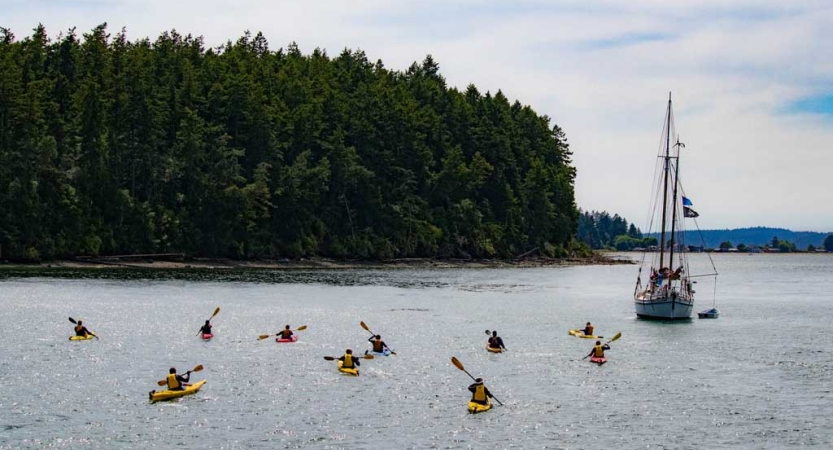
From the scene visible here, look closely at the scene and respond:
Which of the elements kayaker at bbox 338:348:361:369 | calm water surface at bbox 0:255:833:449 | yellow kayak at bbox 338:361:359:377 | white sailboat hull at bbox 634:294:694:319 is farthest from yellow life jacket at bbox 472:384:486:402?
white sailboat hull at bbox 634:294:694:319

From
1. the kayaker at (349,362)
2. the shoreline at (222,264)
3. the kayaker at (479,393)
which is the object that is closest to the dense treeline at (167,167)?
the shoreline at (222,264)

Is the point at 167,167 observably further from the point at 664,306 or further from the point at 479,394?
the point at 479,394

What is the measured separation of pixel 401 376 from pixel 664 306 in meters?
39.9

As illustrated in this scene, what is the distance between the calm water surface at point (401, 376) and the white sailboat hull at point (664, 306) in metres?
1.40

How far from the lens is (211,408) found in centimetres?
5122

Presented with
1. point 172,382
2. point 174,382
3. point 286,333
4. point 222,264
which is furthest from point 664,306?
point 222,264

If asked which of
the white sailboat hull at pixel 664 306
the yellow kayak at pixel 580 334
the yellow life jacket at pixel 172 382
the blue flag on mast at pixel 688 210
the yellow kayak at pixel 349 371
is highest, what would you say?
the blue flag on mast at pixel 688 210

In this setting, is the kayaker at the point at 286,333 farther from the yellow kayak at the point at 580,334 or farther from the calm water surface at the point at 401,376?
the yellow kayak at the point at 580,334

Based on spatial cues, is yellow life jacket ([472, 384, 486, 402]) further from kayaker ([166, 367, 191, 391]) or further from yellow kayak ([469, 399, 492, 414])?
kayaker ([166, 367, 191, 391])

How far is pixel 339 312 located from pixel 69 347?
34429 mm

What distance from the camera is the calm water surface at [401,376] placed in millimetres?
46875

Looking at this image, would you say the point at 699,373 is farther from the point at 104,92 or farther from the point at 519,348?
the point at 104,92

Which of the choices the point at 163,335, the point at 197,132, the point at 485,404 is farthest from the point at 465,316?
the point at 197,132

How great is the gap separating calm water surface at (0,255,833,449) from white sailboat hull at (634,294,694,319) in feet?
4.58
